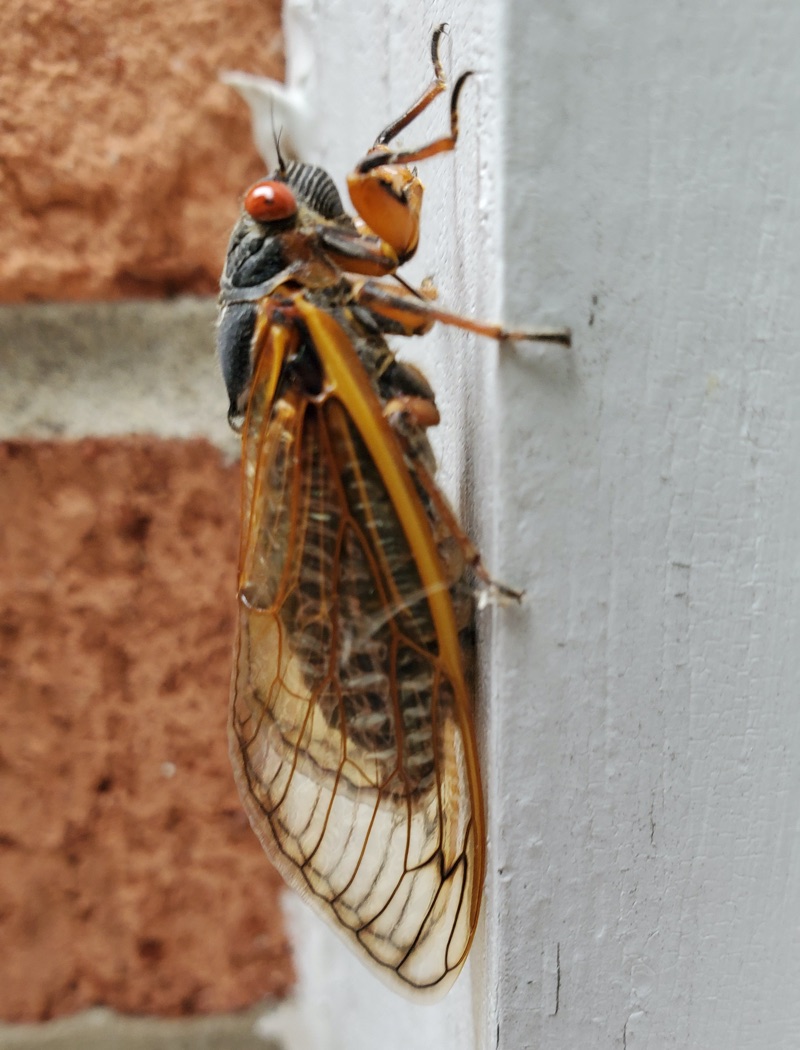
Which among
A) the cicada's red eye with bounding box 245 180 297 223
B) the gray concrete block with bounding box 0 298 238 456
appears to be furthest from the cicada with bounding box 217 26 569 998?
the gray concrete block with bounding box 0 298 238 456

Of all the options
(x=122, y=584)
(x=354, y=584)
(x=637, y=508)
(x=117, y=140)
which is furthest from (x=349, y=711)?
(x=117, y=140)

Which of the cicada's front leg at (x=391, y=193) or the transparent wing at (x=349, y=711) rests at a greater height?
the cicada's front leg at (x=391, y=193)

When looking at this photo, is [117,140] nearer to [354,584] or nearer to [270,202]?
[270,202]

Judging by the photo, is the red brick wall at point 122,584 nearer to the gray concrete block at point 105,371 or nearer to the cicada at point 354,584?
the gray concrete block at point 105,371

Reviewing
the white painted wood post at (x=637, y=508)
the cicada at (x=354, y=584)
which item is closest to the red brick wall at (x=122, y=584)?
the cicada at (x=354, y=584)

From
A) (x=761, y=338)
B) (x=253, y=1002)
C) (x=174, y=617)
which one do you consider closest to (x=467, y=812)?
(x=761, y=338)

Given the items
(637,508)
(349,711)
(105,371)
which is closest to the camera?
(637,508)

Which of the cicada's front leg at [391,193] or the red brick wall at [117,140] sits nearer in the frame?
the cicada's front leg at [391,193]
